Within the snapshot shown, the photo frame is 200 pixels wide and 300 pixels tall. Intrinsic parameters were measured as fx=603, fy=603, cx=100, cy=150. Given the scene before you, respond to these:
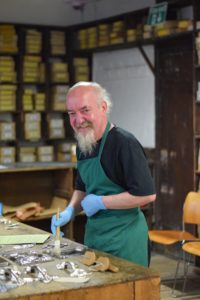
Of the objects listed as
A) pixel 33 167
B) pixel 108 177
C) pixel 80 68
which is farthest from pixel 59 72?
pixel 108 177

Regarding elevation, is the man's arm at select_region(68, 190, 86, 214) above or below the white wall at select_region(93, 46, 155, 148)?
below

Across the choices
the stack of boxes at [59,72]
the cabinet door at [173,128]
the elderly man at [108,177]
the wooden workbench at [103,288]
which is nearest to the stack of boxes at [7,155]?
the stack of boxes at [59,72]

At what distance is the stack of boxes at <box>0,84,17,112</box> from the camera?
7906mm

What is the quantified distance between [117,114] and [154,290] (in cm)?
548

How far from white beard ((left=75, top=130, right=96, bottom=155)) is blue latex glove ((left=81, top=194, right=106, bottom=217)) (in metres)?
0.24

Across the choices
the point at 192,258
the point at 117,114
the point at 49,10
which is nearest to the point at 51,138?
the point at 117,114

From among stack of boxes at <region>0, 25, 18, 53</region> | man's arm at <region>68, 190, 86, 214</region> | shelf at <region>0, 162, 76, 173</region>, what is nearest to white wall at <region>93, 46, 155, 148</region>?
stack of boxes at <region>0, 25, 18, 53</region>

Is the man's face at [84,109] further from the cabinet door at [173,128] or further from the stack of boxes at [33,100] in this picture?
the stack of boxes at [33,100]

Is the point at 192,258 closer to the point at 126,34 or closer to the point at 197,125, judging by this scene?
the point at 197,125

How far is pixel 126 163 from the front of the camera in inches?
116

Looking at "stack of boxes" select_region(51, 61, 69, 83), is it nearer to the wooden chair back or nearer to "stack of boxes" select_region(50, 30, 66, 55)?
"stack of boxes" select_region(50, 30, 66, 55)

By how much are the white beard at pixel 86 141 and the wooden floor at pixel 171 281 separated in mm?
2467

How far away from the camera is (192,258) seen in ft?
21.0

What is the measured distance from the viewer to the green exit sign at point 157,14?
639 cm
